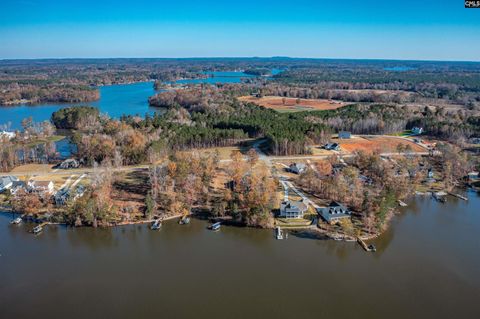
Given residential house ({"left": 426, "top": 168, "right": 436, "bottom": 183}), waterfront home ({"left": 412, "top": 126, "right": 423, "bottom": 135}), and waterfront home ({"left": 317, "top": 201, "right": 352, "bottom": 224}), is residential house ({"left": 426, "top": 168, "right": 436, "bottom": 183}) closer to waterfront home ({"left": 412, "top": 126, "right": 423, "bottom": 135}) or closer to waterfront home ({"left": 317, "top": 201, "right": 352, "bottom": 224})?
waterfront home ({"left": 317, "top": 201, "right": 352, "bottom": 224})

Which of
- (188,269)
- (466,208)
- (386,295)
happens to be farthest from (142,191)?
(466,208)

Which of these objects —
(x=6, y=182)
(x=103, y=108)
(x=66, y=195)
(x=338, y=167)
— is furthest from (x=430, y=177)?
(x=103, y=108)

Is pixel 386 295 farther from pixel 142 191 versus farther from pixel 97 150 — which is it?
pixel 97 150

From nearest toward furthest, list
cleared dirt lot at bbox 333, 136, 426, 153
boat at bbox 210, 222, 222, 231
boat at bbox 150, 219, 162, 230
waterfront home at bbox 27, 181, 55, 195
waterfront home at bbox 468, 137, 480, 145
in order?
boat at bbox 210, 222, 222, 231
boat at bbox 150, 219, 162, 230
waterfront home at bbox 27, 181, 55, 195
cleared dirt lot at bbox 333, 136, 426, 153
waterfront home at bbox 468, 137, 480, 145

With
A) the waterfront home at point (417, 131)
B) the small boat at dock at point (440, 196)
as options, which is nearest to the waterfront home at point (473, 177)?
the small boat at dock at point (440, 196)

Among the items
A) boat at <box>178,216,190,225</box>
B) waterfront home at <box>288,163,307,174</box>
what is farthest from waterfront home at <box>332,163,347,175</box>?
boat at <box>178,216,190,225</box>
